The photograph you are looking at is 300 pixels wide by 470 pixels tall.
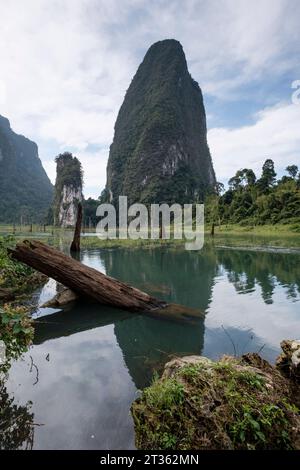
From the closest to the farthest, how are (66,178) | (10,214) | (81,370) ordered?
1. (81,370)
2. (66,178)
3. (10,214)

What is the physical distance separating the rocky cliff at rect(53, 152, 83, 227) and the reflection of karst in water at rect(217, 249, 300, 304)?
120 metres

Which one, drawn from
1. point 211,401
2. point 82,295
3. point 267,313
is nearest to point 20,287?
point 82,295

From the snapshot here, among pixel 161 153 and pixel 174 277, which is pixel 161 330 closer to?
pixel 174 277

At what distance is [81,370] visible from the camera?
550 cm

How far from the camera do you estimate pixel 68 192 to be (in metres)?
138

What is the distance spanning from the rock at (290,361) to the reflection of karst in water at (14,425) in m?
3.63

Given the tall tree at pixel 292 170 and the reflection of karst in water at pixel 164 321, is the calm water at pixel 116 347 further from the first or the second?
the tall tree at pixel 292 170

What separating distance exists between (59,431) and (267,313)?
7206mm

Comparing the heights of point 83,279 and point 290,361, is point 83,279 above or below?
above

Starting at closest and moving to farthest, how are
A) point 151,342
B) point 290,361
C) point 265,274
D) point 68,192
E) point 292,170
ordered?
point 290,361 → point 151,342 → point 265,274 → point 292,170 → point 68,192

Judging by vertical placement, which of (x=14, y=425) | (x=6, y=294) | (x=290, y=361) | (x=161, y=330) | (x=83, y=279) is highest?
(x=83, y=279)

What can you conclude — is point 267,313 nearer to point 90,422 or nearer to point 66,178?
point 90,422

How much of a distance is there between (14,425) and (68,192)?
461 feet

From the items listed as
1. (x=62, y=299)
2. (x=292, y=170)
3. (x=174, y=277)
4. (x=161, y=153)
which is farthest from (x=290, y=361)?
(x=161, y=153)
